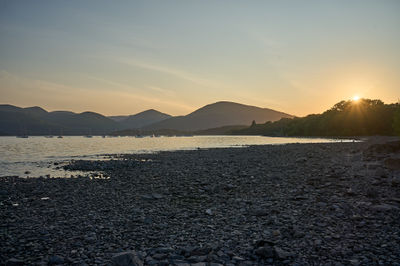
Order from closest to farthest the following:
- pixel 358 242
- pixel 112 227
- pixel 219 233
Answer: pixel 358 242 < pixel 219 233 < pixel 112 227

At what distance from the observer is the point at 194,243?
31.6ft

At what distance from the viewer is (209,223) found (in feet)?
38.5

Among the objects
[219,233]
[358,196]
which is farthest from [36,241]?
[358,196]

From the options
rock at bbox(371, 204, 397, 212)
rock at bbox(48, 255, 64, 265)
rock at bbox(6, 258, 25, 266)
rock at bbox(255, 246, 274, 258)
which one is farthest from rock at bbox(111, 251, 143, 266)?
rock at bbox(371, 204, 397, 212)

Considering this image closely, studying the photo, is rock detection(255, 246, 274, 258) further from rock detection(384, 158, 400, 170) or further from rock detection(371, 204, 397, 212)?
rock detection(384, 158, 400, 170)

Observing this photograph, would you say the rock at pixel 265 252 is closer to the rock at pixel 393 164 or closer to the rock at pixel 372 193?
the rock at pixel 372 193

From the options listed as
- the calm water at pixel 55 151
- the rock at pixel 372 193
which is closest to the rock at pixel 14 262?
the rock at pixel 372 193

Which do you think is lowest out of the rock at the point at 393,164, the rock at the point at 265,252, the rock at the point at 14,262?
the rock at the point at 14,262

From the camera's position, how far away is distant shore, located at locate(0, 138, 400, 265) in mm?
8453

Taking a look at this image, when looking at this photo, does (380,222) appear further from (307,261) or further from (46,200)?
(46,200)

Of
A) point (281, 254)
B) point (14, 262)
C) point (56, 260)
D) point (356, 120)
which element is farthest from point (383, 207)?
point (356, 120)

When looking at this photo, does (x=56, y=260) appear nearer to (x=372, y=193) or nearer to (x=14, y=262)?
(x=14, y=262)

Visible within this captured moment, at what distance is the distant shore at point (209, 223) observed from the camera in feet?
27.7

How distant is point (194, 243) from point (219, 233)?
1.24 metres
